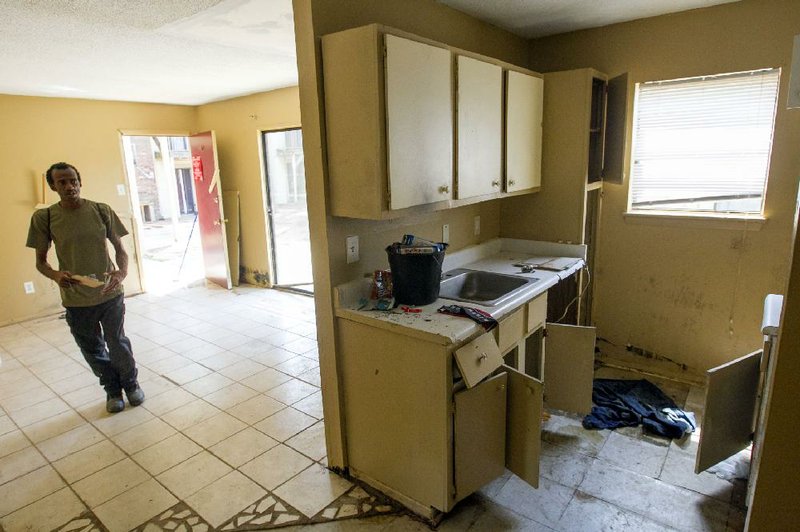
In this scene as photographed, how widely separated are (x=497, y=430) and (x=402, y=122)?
1384 mm

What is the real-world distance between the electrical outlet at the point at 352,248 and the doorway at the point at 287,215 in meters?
0.34

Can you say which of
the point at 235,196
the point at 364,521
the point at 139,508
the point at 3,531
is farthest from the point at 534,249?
the point at 235,196

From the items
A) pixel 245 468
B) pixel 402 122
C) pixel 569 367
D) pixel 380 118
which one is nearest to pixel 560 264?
pixel 569 367

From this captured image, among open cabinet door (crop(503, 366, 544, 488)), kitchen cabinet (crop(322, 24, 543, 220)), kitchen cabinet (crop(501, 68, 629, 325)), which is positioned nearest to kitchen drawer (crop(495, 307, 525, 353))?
open cabinet door (crop(503, 366, 544, 488))

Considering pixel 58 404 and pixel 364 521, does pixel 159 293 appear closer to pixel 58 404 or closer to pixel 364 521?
pixel 58 404

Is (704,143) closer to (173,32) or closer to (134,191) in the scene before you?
(173,32)

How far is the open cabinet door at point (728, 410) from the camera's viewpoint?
206cm

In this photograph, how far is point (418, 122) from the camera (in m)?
2.00

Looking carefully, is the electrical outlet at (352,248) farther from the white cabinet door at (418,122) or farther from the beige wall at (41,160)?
the beige wall at (41,160)

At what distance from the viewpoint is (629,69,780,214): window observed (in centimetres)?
281

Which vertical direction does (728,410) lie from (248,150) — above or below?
below

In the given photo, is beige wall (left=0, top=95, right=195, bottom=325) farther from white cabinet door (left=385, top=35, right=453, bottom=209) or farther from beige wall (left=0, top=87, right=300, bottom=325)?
white cabinet door (left=385, top=35, right=453, bottom=209)

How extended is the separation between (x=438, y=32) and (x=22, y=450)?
327cm

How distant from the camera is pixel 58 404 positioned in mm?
3184
